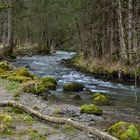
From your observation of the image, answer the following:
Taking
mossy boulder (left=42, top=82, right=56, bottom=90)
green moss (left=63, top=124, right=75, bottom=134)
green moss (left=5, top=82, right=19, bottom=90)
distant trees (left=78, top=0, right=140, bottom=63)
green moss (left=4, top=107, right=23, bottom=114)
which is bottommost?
mossy boulder (left=42, top=82, right=56, bottom=90)

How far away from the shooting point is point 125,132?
1025 centimetres

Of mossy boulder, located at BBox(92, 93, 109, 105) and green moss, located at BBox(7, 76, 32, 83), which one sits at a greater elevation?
green moss, located at BBox(7, 76, 32, 83)

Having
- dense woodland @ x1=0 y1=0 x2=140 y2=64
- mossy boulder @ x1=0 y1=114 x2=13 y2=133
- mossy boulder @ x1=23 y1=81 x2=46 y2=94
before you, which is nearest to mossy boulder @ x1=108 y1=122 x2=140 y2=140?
mossy boulder @ x1=0 y1=114 x2=13 y2=133

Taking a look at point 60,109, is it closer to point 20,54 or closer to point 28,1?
point 20,54

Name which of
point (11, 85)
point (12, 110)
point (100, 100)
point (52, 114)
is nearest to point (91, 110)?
point (52, 114)

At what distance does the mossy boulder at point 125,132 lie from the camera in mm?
10039

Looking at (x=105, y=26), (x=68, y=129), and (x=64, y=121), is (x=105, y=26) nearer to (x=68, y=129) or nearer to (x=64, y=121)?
(x=64, y=121)

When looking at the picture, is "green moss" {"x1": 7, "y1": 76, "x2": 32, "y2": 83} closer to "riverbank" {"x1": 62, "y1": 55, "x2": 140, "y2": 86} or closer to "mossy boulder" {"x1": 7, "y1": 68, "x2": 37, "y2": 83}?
"mossy boulder" {"x1": 7, "y1": 68, "x2": 37, "y2": 83}

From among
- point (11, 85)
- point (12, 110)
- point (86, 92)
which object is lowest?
point (86, 92)

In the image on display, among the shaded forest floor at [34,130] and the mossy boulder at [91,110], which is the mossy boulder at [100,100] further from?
the shaded forest floor at [34,130]

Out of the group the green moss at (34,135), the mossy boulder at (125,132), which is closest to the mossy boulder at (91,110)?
the mossy boulder at (125,132)

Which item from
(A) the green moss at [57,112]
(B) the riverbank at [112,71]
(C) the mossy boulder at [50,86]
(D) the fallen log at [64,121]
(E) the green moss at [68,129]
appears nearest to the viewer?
(D) the fallen log at [64,121]

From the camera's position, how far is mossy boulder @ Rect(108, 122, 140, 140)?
10.0 m

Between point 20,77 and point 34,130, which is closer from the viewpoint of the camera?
point 34,130
